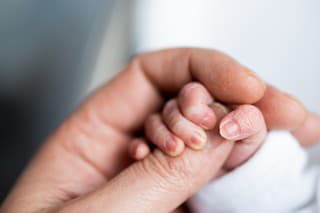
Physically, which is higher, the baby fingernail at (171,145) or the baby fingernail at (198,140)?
the baby fingernail at (171,145)

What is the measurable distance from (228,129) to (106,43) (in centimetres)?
68

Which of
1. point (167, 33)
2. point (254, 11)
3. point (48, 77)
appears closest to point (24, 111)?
point (48, 77)

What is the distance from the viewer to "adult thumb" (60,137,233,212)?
18.3 inches

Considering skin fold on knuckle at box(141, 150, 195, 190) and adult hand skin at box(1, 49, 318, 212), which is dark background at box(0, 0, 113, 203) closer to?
adult hand skin at box(1, 49, 318, 212)

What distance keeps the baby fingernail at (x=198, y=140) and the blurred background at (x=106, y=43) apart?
352 millimetres

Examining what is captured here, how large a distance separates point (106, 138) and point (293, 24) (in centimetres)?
40

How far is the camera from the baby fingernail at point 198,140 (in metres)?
0.48

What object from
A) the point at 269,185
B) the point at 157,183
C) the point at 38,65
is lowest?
the point at 269,185

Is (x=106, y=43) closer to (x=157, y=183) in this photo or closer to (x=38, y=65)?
(x=38, y=65)

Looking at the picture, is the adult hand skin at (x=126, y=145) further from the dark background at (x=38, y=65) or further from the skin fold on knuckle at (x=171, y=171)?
the dark background at (x=38, y=65)

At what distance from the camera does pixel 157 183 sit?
0.48 m

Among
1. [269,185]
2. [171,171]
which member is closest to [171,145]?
[171,171]

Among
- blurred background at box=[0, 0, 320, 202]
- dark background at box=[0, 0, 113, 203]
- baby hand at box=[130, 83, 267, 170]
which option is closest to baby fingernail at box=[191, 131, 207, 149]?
baby hand at box=[130, 83, 267, 170]

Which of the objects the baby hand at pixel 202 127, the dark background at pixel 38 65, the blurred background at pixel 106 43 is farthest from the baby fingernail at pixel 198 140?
the dark background at pixel 38 65
